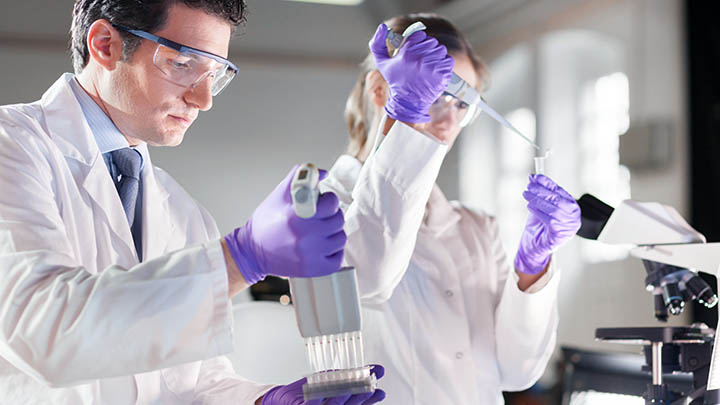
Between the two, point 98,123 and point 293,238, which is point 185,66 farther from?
point 293,238

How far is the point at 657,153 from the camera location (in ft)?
16.4

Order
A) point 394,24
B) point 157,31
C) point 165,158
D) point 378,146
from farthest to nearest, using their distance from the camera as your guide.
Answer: point 165,158 → point 394,24 → point 378,146 → point 157,31

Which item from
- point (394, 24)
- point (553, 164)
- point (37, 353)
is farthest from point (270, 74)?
point (37, 353)

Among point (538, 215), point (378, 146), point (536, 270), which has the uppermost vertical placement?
point (378, 146)

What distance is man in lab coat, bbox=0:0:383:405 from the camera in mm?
1034

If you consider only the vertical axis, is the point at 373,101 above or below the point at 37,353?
above

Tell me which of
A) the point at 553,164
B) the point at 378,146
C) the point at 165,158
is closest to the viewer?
the point at 378,146

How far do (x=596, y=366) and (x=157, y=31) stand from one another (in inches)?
55.6

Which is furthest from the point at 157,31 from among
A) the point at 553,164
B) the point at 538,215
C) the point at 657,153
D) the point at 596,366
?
the point at 553,164

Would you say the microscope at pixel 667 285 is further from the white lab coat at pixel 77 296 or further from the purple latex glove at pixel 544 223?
the white lab coat at pixel 77 296

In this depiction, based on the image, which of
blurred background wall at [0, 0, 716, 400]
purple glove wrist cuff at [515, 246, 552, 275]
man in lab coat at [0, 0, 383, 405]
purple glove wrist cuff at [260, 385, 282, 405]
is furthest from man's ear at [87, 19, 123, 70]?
blurred background wall at [0, 0, 716, 400]

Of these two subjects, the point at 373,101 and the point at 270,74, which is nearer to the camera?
the point at 373,101

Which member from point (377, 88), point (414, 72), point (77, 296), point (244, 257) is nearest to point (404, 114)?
point (414, 72)

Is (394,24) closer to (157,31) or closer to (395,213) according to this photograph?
(395,213)
